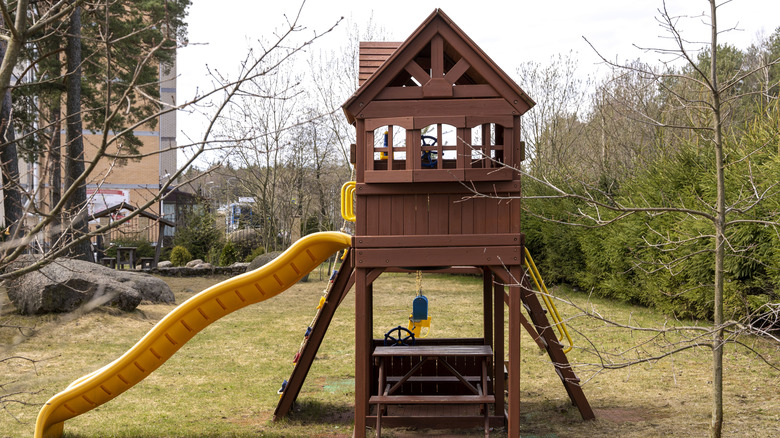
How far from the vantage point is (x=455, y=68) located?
6.26 metres

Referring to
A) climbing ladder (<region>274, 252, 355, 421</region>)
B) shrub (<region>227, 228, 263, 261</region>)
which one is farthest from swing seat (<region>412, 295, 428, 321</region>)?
shrub (<region>227, 228, 263, 261</region>)

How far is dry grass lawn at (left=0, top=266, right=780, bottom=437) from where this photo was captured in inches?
270

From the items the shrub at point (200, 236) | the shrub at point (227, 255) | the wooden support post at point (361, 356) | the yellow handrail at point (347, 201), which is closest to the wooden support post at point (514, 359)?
the wooden support post at point (361, 356)

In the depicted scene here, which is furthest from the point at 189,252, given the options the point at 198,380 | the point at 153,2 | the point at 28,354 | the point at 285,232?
the point at 198,380

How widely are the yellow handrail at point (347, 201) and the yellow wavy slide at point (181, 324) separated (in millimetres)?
435

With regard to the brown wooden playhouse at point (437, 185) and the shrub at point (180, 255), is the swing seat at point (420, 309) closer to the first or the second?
the brown wooden playhouse at point (437, 185)

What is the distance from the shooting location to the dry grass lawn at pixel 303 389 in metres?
6.86

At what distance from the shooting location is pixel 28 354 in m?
10.8

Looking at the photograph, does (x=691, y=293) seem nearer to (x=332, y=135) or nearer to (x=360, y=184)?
(x=360, y=184)

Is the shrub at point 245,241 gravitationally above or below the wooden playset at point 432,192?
below

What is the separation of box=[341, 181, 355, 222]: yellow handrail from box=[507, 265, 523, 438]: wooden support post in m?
2.01

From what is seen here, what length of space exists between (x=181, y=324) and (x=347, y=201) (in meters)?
2.22

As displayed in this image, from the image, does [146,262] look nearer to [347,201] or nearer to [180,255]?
[180,255]

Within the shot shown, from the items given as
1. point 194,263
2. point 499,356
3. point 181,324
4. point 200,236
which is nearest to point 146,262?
point 194,263
